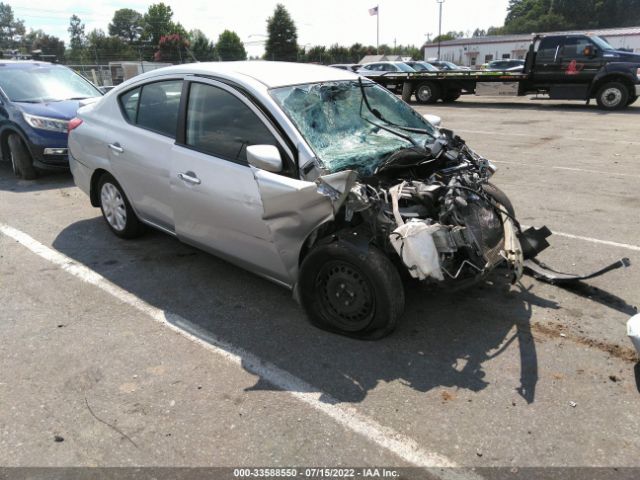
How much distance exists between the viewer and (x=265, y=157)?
334 centimetres

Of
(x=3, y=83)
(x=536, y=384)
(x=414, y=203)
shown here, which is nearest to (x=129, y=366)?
(x=414, y=203)

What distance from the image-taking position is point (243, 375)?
313 centimetres

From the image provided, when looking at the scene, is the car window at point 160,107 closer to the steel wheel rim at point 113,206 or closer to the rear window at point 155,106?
the rear window at point 155,106

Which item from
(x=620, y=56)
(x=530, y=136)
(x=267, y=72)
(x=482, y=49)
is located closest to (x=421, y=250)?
(x=267, y=72)

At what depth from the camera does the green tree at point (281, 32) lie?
67.8 m

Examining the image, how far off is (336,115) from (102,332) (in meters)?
2.38

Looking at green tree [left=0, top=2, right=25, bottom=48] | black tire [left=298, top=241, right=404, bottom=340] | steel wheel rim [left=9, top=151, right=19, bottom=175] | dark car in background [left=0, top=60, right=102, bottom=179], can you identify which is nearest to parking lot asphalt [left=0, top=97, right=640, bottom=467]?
black tire [left=298, top=241, right=404, bottom=340]

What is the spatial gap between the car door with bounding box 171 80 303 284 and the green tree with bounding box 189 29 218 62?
43190mm

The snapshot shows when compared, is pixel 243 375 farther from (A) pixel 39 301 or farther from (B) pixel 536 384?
(A) pixel 39 301

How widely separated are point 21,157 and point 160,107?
16.1ft

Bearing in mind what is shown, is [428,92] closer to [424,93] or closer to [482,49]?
[424,93]

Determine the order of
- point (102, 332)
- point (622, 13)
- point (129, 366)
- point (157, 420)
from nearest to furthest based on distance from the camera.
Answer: point (157, 420) → point (129, 366) → point (102, 332) → point (622, 13)

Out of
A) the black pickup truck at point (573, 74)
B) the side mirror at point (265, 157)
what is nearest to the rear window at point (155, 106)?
the side mirror at point (265, 157)

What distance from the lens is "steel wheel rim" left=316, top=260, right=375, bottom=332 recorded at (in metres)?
3.30
